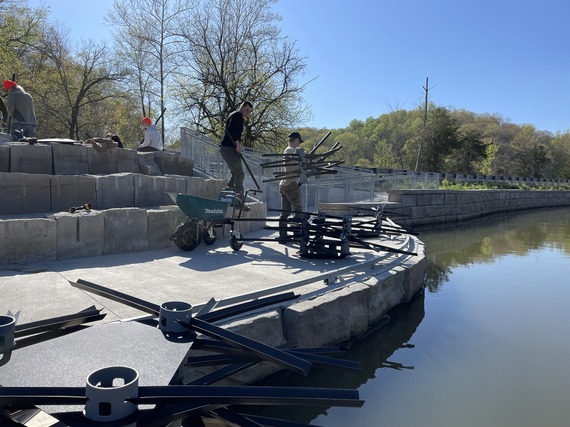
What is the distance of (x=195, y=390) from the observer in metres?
1.56

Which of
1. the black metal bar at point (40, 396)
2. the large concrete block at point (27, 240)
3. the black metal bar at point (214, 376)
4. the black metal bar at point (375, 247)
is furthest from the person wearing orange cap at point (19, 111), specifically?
the black metal bar at point (40, 396)

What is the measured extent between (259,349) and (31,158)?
717 centimetres

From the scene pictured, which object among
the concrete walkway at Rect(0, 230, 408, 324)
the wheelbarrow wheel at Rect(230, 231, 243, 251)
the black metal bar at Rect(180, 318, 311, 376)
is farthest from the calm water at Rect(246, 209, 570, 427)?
the wheelbarrow wheel at Rect(230, 231, 243, 251)

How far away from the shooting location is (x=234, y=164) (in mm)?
7477

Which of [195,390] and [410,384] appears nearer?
[195,390]

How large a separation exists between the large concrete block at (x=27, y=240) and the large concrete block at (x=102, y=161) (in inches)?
135

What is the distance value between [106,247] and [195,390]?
4.87 meters

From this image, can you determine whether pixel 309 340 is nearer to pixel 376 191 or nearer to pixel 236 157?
pixel 236 157

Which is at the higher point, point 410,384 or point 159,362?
point 159,362

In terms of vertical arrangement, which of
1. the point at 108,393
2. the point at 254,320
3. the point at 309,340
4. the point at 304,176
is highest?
the point at 304,176

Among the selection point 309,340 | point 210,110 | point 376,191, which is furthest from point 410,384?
point 210,110

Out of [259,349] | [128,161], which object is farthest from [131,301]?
[128,161]

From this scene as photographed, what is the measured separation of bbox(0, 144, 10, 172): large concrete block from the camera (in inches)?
279

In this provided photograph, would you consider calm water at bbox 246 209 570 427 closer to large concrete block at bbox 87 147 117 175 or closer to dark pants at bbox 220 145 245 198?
dark pants at bbox 220 145 245 198
